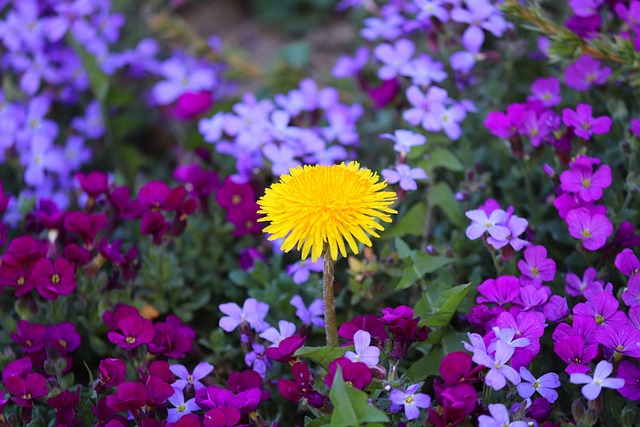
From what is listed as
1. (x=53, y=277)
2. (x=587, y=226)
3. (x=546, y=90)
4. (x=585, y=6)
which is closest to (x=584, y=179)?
(x=587, y=226)

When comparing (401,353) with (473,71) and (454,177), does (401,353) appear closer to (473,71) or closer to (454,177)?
(454,177)

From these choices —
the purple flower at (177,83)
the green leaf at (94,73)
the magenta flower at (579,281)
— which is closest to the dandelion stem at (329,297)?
the magenta flower at (579,281)

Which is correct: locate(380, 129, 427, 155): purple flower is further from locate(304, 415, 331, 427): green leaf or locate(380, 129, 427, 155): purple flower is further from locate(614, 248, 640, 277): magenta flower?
locate(304, 415, 331, 427): green leaf

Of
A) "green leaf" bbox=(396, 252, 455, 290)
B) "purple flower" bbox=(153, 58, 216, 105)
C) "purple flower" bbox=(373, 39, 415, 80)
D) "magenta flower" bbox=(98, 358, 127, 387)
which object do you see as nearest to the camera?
"magenta flower" bbox=(98, 358, 127, 387)

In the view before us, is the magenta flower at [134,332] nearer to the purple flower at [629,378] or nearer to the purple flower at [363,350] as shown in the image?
the purple flower at [363,350]

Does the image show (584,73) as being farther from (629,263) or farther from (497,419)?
(497,419)

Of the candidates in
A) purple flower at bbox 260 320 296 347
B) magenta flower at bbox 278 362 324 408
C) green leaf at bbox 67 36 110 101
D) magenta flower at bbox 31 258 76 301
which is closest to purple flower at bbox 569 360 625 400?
magenta flower at bbox 278 362 324 408

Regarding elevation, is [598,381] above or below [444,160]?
above
